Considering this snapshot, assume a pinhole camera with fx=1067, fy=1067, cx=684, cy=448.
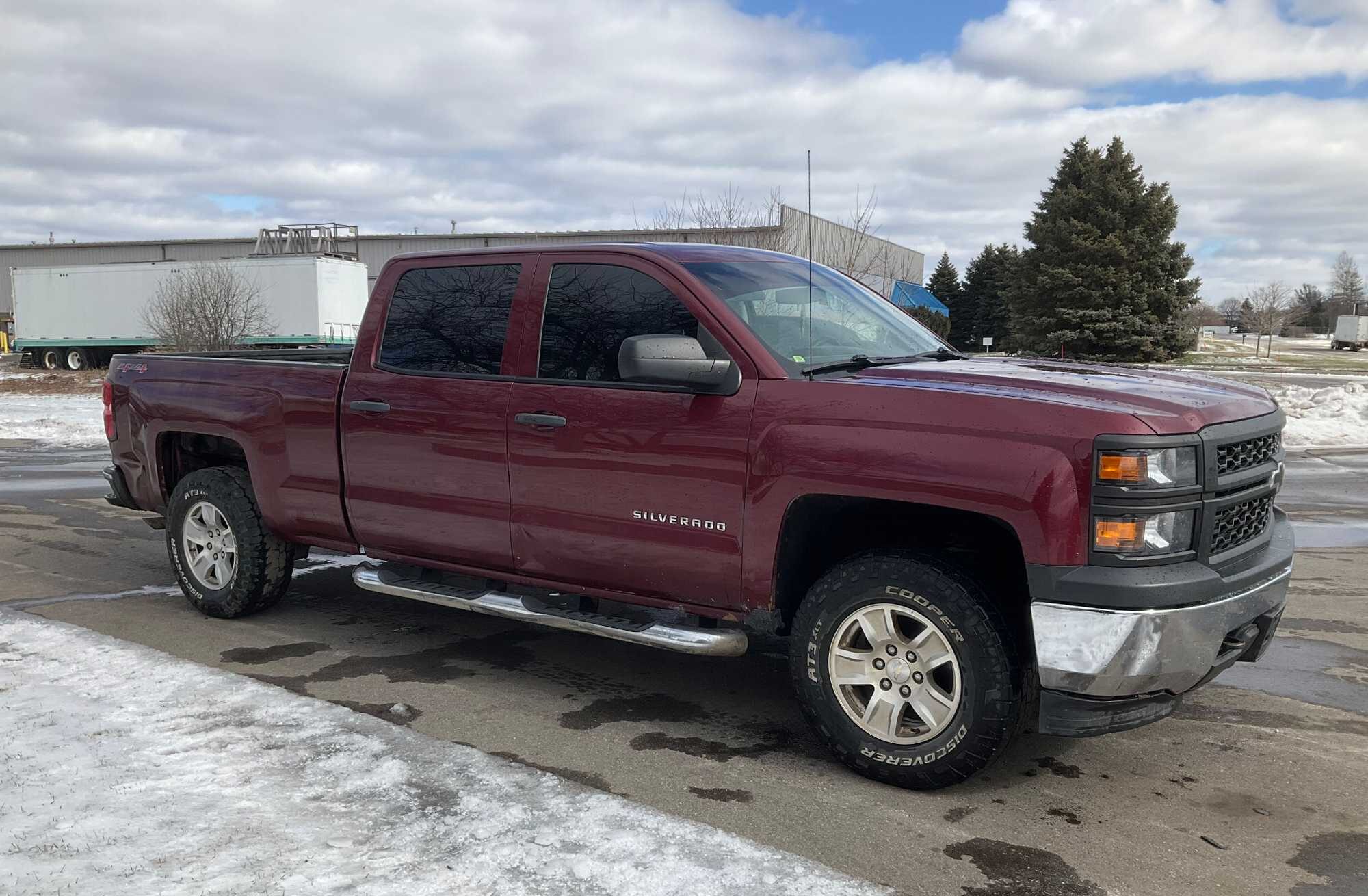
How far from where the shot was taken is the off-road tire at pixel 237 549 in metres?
5.68

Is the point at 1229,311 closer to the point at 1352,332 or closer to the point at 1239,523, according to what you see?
the point at 1352,332

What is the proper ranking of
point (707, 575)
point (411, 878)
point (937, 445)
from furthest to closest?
point (707, 575) < point (937, 445) < point (411, 878)

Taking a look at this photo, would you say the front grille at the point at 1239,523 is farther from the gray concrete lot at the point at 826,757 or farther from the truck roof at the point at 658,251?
the truck roof at the point at 658,251

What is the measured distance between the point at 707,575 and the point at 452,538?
138 cm

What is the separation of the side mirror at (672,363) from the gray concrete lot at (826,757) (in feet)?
4.66

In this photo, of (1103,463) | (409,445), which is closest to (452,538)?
(409,445)

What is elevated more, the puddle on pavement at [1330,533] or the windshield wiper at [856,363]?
the windshield wiper at [856,363]

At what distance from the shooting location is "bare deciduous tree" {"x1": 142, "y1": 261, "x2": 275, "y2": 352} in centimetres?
2755

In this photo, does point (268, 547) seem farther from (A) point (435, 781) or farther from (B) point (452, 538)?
(A) point (435, 781)

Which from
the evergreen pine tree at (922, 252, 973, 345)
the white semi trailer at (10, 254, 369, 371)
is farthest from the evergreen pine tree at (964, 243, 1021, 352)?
the white semi trailer at (10, 254, 369, 371)

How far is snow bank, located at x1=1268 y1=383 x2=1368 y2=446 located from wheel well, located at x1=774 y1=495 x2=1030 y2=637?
491 inches

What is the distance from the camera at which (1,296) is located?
6625 cm

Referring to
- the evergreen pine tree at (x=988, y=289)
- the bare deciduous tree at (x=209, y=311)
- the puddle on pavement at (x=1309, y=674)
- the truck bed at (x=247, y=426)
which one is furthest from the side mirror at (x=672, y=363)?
the evergreen pine tree at (x=988, y=289)

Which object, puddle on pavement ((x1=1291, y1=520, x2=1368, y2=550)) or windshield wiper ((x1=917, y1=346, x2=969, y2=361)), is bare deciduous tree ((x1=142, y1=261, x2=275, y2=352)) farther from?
windshield wiper ((x1=917, y1=346, x2=969, y2=361))
